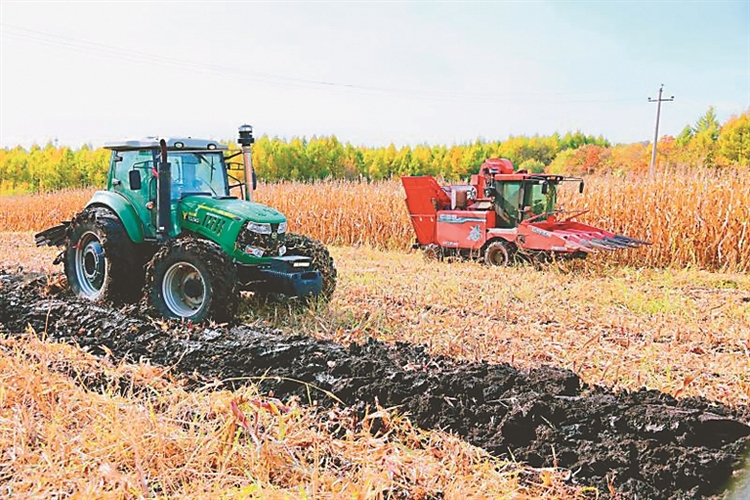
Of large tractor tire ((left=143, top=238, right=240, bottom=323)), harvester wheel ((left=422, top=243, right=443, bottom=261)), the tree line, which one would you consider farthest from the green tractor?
the tree line

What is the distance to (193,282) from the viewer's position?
657 cm

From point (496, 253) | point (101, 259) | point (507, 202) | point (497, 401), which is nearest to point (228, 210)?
point (101, 259)

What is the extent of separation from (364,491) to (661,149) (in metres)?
41.1

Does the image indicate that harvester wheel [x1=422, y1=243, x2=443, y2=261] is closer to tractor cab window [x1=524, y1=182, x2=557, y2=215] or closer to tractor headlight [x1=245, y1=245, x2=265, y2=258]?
tractor cab window [x1=524, y1=182, x2=557, y2=215]

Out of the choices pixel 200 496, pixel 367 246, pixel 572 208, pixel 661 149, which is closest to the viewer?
pixel 200 496

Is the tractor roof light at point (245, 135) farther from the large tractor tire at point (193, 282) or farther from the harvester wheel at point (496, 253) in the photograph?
the harvester wheel at point (496, 253)

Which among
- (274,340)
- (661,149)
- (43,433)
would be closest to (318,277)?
(274,340)

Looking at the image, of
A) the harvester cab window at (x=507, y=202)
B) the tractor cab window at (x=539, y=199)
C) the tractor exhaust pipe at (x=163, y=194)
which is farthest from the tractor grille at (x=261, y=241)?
the tractor cab window at (x=539, y=199)

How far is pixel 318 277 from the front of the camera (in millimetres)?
6883

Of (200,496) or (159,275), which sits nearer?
(200,496)

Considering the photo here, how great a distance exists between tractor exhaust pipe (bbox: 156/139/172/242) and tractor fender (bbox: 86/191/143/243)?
14.9 inches

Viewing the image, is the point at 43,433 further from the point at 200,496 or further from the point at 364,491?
the point at 364,491

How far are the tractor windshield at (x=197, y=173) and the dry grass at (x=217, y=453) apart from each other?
3.04 metres

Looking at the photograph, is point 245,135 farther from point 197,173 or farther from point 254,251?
point 254,251
